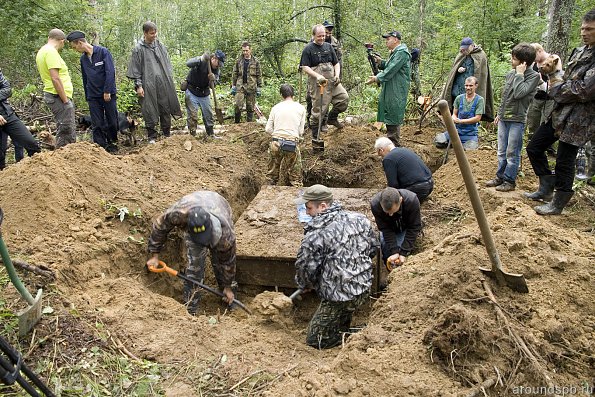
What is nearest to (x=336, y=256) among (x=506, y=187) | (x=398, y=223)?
(x=398, y=223)

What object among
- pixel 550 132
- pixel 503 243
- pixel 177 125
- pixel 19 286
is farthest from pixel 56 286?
pixel 177 125

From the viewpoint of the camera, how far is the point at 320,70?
25.7 feet

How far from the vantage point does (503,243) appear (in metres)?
3.54

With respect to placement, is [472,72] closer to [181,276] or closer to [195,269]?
[195,269]

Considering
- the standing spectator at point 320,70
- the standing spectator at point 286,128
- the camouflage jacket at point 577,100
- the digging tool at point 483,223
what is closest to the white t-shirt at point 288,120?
the standing spectator at point 286,128

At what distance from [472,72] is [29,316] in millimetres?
6758

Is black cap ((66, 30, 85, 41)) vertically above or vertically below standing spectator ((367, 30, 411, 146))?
above

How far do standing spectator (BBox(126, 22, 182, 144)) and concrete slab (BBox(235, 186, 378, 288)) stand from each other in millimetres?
2808

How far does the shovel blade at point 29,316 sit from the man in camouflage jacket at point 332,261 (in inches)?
83.2

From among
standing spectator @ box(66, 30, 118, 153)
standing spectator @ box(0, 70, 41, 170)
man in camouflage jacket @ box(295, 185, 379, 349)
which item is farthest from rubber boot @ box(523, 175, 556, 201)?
standing spectator @ box(0, 70, 41, 170)

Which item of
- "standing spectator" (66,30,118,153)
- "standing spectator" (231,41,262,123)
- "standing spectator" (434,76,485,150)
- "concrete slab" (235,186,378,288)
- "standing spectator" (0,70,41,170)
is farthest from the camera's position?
"standing spectator" (231,41,262,123)

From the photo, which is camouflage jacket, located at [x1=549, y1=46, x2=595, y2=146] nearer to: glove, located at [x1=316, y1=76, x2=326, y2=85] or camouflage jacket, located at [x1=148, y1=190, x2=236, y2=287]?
camouflage jacket, located at [x1=148, y1=190, x2=236, y2=287]

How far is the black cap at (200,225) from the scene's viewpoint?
415 cm

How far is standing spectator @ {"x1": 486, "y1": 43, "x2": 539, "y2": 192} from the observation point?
515 centimetres
